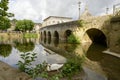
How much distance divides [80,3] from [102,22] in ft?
64.3

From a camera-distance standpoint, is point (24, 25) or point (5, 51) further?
point (24, 25)

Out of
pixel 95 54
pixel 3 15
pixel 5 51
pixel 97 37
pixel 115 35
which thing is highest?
pixel 3 15

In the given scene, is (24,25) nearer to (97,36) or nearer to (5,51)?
(97,36)

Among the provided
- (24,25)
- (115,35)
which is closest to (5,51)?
(115,35)

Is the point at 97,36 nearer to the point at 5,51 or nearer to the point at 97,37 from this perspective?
the point at 97,37

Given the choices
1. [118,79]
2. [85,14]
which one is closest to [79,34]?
[85,14]

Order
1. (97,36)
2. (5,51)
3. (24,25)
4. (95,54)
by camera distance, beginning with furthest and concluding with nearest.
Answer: (24,25), (97,36), (5,51), (95,54)

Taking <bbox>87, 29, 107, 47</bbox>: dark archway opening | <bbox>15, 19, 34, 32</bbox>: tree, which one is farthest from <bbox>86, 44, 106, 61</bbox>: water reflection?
<bbox>15, 19, 34, 32</bbox>: tree

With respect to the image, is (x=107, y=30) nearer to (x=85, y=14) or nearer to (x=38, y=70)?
(x=38, y=70)

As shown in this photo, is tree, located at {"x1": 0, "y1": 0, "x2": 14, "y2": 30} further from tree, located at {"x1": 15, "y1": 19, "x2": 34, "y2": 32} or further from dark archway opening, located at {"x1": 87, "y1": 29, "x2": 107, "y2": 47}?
tree, located at {"x1": 15, "y1": 19, "x2": 34, "y2": 32}

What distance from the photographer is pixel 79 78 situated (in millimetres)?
9695

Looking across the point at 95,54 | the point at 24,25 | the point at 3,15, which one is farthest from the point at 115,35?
the point at 24,25

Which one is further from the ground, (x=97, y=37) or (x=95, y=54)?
(x=97, y=37)

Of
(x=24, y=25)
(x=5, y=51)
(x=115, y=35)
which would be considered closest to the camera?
(x=115, y=35)
